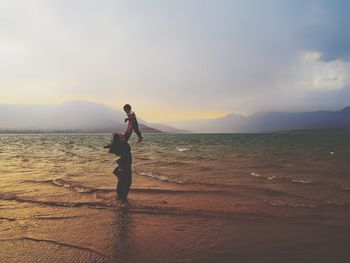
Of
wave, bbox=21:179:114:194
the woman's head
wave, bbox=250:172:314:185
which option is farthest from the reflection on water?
wave, bbox=250:172:314:185

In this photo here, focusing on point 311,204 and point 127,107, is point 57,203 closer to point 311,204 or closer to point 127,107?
point 127,107

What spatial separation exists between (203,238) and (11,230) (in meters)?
3.88

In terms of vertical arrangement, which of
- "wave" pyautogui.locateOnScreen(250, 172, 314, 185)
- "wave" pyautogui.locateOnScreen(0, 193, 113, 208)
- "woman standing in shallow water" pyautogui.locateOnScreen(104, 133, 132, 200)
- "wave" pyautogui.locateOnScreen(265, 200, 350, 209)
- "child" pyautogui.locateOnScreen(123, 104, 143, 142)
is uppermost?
"child" pyautogui.locateOnScreen(123, 104, 143, 142)

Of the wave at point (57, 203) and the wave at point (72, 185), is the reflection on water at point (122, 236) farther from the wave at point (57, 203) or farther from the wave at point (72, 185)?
the wave at point (72, 185)

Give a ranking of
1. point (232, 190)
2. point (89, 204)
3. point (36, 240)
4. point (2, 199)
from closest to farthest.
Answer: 1. point (36, 240)
2. point (89, 204)
3. point (2, 199)
4. point (232, 190)

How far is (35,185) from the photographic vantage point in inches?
487

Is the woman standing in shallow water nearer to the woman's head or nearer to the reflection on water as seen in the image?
the woman's head

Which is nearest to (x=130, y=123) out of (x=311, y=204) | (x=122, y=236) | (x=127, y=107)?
(x=127, y=107)

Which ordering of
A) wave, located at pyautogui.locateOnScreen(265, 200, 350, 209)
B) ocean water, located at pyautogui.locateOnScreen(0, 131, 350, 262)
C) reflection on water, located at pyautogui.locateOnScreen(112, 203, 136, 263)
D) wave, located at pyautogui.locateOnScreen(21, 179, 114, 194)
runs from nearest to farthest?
reflection on water, located at pyautogui.locateOnScreen(112, 203, 136, 263)
ocean water, located at pyautogui.locateOnScreen(0, 131, 350, 262)
wave, located at pyautogui.locateOnScreen(265, 200, 350, 209)
wave, located at pyautogui.locateOnScreen(21, 179, 114, 194)

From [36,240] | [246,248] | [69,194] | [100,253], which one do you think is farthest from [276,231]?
[69,194]

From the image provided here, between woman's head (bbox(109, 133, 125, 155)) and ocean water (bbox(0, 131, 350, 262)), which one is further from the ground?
woman's head (bbox(109, 133, 125, 155))

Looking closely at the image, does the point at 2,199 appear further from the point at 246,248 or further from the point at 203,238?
the point at 246,248

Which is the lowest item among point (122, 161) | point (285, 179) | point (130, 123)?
point (285, 179)

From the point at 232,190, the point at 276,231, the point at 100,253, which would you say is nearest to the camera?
the point at 100,253
